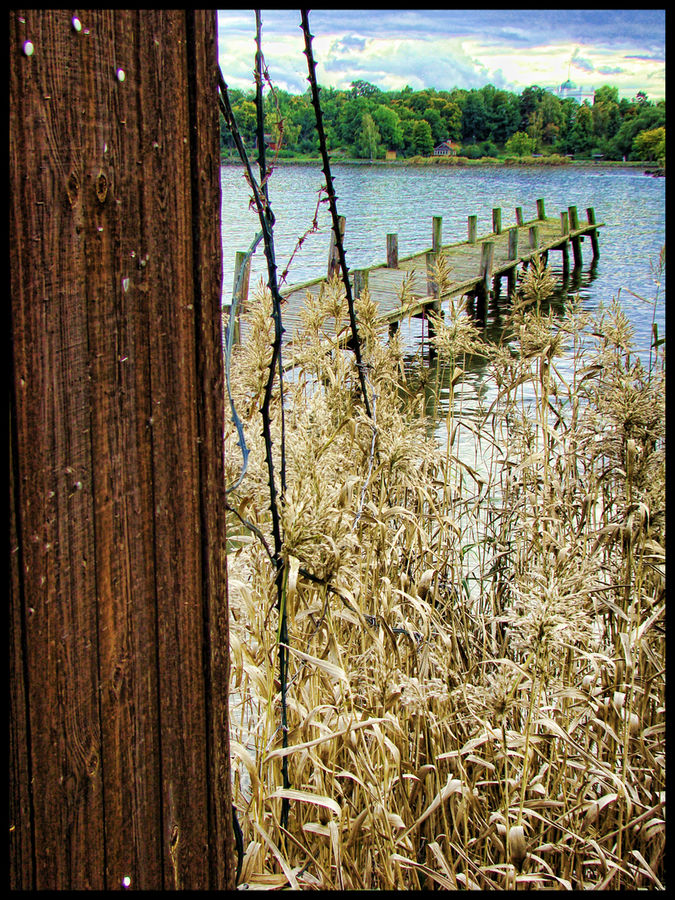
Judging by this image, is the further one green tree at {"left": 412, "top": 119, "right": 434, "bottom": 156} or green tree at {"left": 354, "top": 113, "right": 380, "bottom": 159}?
green tree at {"left": 412, "top": 119, "right": 434, "bottom": 156}

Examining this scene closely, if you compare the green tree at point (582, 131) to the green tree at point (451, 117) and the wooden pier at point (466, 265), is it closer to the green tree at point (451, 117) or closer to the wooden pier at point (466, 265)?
the green tree at point (451, 117)

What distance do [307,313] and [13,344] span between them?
2.47m

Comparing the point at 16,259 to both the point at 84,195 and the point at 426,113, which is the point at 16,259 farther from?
the point at 426,113

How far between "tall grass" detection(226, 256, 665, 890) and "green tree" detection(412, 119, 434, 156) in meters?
81.7

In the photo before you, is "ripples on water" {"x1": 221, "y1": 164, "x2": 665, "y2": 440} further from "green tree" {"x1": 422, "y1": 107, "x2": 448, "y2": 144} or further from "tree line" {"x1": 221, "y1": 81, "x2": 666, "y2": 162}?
"green tree" {"x1": 422, "y1": 107, "x2": 448, "y2": 144}

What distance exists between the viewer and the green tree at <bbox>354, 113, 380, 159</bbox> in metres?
46.9

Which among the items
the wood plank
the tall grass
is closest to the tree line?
the wood plank

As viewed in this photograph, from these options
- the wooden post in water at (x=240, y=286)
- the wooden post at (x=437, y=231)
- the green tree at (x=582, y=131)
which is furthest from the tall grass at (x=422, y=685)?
the green tree at (x=582, y=131)

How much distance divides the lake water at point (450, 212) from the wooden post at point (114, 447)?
70 cm

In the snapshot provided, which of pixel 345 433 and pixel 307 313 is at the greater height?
pixel 307 313

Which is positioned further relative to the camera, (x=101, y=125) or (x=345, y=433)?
(x=345, y=433)

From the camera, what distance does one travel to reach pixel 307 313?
321 cm

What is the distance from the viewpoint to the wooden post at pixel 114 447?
807 millimetres
